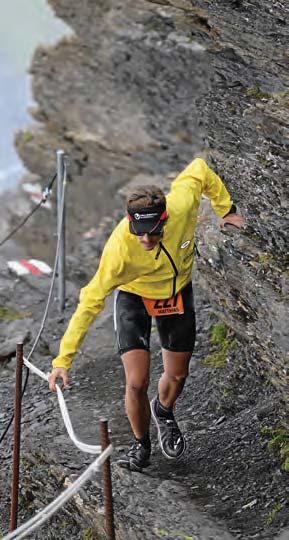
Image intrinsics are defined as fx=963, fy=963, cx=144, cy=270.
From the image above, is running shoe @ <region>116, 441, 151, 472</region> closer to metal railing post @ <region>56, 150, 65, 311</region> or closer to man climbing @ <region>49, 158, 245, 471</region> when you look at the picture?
man climbing @ <region>49, 158, 245, 471</region>

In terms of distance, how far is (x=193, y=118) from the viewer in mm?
21672

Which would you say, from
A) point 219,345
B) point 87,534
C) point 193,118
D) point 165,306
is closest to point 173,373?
point 165,306

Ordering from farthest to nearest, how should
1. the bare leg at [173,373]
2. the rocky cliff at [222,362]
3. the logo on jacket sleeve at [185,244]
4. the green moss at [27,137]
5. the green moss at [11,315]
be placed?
the green moss at [27,137]
the green moss at [11,315]
the bare leg at [173,373]
the logo on jacket sleeve at [185,244]
the rocky cliff at [222,362]

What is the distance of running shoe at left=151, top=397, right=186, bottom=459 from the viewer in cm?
857

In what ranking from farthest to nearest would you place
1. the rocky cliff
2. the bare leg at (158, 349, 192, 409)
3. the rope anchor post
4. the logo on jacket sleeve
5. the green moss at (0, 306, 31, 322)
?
the green moss at (0, 306, 31, 322) → the rope anchor post → the bare leg at (158, 349, 192, 409) → the logo on jacket sleeve → the rocky cliff

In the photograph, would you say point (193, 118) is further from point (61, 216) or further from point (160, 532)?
point (160, 532)

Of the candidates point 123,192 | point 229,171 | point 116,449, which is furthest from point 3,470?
point 123,192

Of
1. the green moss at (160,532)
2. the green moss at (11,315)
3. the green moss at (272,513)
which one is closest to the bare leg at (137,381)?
the green moss at (160,532)

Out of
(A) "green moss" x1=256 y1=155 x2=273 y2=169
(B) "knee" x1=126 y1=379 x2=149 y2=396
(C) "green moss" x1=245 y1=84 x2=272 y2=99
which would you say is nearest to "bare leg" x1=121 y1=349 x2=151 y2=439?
(B) "knee" x1=126 y1=379 x2=149 y2=396

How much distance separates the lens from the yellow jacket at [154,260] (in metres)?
7.43

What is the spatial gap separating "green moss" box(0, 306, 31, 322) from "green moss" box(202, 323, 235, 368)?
383cm

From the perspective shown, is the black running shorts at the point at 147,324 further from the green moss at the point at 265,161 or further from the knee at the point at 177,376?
the green moss at the point at 265,161

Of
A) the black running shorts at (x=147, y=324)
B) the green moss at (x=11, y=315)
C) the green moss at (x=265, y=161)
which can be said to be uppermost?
the green moss at (x=265, y=161)

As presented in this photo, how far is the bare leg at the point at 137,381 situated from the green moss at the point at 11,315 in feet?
20.3
